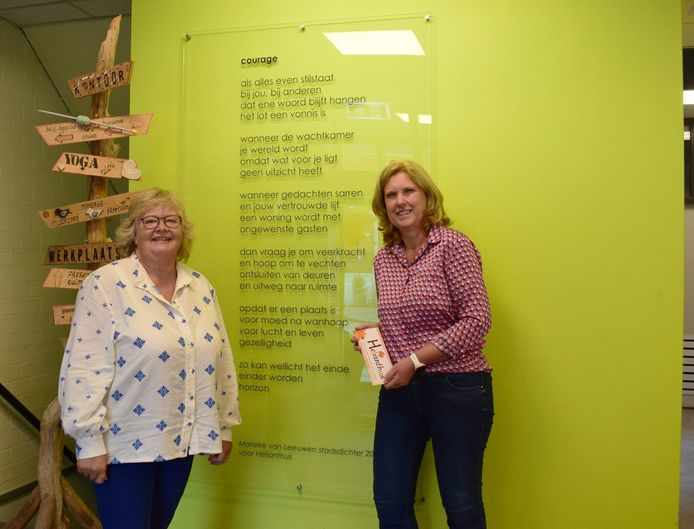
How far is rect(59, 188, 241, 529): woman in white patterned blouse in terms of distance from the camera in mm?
1622

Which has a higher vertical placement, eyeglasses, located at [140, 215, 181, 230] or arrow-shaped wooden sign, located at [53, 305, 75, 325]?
eyeglasses, located at [140, 215, 181, 230]

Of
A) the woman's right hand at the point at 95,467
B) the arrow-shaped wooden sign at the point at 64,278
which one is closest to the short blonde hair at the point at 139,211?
the arrow-shaped wooden sign at the point at 64,278

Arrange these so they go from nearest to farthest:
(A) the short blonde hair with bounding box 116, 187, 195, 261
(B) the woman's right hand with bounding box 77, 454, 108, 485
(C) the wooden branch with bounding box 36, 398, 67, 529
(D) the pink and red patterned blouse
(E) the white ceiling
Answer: (B) the woman's right hand with bounding box 77, 454, 108, 485, (D) the pink and red patterned blouse, (A) the short blonde hair with bounding box 116, 187, 195, 261, (C) the wooden branch with bounding box 36, 398, 67, 529, (E) the white ceiling

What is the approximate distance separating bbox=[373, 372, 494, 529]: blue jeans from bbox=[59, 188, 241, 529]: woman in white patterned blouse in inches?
24.3

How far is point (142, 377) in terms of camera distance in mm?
1651

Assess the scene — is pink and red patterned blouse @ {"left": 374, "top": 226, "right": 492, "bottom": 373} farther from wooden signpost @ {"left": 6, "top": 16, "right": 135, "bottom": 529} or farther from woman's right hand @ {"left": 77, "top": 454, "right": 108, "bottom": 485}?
wooden signpost @ {"left": 6, "top": 16, "right": 135, "bottom": 529}

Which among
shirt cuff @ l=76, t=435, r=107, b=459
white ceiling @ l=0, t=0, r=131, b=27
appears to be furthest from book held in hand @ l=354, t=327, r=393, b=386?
white ceiling @ l=0, t=0, r=131, b=27

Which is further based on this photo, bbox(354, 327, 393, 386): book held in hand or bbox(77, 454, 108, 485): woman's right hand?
bbox(354, 327, 393, 386): book held in hand

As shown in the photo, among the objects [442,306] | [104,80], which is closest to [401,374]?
[442,306]

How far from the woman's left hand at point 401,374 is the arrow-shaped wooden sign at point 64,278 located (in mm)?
1313

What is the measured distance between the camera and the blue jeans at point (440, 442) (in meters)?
1.72

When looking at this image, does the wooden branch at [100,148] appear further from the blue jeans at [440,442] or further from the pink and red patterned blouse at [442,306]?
the blue jeans at [440,442]

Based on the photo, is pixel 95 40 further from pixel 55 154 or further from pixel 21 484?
pixel 21 484

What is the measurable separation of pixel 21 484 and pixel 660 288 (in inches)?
147
